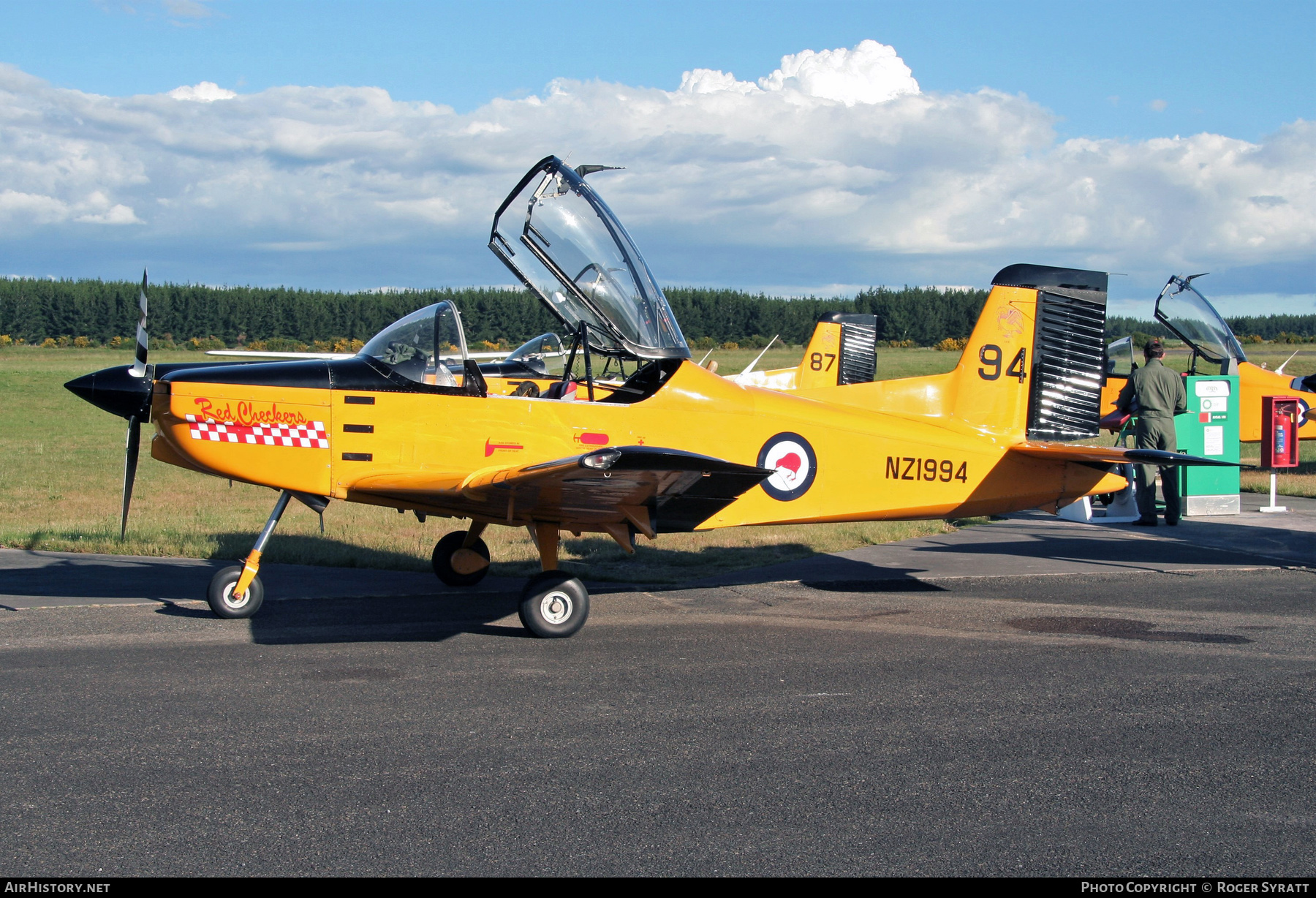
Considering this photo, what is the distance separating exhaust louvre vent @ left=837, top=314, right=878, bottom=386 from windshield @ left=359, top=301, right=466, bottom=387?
12043 millimetres

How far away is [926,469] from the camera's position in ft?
25.5

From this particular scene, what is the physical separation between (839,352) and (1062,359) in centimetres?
1012

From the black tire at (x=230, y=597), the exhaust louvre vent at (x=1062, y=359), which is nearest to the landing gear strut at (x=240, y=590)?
the black tire at (x=230, y=597)

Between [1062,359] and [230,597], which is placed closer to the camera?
[230,597]

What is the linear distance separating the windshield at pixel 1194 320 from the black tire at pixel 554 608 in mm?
12535

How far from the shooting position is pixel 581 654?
Answer: 620cm

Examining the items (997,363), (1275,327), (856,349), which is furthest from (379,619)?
(1275,327)

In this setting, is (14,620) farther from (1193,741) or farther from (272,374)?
(1193,741)

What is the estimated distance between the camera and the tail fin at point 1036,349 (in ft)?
27.0

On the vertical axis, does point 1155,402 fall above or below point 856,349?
below

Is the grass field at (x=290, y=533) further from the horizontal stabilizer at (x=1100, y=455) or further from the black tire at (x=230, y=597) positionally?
the horizontal stabilizer at (x=1100, y=455)

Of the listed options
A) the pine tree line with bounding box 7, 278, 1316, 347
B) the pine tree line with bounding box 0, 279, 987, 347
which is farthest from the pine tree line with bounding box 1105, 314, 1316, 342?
the pine tree line with bounding box 0, 279, 987, 347

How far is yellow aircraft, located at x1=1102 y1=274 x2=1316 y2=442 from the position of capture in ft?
50.8

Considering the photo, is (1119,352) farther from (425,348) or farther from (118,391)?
(118,391)
